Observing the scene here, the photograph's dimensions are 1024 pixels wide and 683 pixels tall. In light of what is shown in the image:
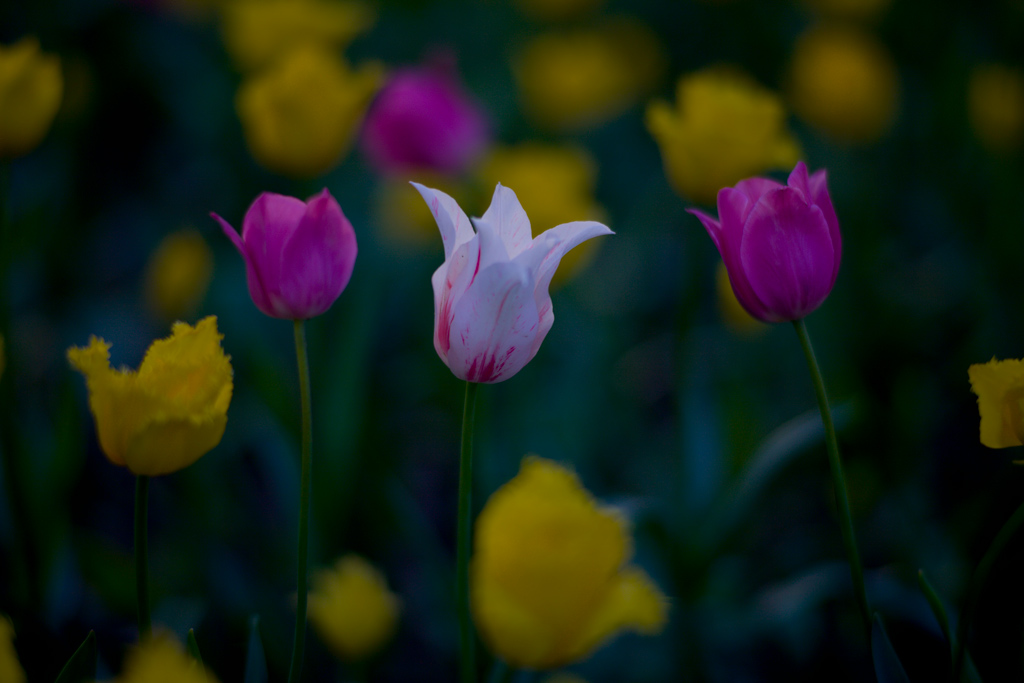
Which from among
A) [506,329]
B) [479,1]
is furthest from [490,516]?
[479,1]

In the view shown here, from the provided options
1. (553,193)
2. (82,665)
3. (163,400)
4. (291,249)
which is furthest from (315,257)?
(553,193)

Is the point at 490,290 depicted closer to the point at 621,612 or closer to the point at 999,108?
the point at 621,612

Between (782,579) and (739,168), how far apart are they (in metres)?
0.68

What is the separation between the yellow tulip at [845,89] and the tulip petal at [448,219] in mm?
1641

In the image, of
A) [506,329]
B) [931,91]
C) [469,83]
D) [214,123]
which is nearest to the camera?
[506,329]

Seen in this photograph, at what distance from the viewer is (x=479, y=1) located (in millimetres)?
2756

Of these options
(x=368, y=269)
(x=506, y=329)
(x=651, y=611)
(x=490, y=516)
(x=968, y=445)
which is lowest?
(x=368, y=269)

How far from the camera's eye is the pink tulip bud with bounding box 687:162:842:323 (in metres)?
0.49

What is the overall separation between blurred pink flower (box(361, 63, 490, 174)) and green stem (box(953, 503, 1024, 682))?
3.70 ft

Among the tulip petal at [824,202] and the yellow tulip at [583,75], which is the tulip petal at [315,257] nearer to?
the tulip petal at [824,202]

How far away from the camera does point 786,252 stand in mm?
498

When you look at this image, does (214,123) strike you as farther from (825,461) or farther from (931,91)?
(931,91)

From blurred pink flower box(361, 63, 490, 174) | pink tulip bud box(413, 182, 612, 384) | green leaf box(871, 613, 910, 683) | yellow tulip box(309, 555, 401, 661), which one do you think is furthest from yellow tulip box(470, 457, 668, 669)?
blurred pink flower box(361, 63, 490, 174)

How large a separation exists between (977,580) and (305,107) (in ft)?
2.95
